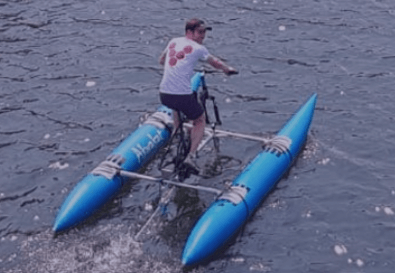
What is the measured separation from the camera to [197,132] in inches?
558

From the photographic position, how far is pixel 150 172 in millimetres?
14992

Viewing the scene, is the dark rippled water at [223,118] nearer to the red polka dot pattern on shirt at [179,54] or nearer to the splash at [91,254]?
the splash at [91,254]

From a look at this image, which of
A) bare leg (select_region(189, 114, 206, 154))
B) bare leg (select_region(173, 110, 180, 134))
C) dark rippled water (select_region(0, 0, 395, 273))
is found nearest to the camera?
dark rippled water (select_region(0, 0, 395, 273))

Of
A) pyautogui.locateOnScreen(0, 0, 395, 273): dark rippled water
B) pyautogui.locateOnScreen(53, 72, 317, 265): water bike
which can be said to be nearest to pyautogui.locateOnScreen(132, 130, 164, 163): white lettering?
pyautogui.locateOnScreen(53, 72, 317, 265): water bike

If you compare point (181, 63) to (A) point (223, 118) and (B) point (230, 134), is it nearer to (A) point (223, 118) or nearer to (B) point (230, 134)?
(B) point (230, 134)

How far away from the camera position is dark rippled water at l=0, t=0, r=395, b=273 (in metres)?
12.8

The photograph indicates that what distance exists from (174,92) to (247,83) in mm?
5549

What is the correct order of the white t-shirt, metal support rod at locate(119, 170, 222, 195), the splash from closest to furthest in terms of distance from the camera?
the splash, metal support rod at locate(119, 170, 222, 195), the white t-shirt

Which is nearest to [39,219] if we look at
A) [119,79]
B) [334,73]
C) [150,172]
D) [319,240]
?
[150,172]

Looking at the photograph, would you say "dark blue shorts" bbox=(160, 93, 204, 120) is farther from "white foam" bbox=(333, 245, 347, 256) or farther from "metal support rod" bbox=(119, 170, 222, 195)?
"white foam" bbox=(333, 245, 347, 256)

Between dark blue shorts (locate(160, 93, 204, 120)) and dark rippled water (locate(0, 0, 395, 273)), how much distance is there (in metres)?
1.61

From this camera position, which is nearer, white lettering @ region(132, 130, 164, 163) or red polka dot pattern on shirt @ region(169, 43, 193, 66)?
red polka dot pattern on shirt @ region(169, 43, 193, 66)

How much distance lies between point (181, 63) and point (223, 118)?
13.1ft

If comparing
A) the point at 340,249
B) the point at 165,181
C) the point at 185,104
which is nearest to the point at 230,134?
the point at 185,104
